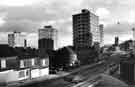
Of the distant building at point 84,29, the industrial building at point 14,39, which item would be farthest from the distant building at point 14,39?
the distant building at point 84,29

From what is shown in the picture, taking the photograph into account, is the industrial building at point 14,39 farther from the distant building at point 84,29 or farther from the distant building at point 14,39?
the distant building at point 84,29

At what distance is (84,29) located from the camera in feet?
392

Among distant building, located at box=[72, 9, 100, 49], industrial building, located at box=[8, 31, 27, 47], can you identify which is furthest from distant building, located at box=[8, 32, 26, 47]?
distant building, located at box=[72, 9, 100, 49]

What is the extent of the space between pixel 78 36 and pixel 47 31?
5766cm

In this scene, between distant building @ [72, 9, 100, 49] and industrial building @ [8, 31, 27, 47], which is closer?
distant building @ [72, 9, 100, 49]

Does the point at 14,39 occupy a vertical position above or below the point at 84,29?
below

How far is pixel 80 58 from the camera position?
80250 mm

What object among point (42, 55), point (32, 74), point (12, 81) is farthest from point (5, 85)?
point (42, 55)

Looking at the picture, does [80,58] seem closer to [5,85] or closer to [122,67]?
[122,67]

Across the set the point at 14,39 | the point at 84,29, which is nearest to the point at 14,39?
the point at 14,39

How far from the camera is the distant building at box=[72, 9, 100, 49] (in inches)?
4614

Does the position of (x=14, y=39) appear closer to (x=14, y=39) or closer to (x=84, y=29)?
(x=14, y=39)

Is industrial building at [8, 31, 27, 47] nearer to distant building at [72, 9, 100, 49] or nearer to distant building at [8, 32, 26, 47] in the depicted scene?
distant building at [8, 32, 26, 47]

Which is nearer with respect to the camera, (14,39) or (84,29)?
(84,29)
